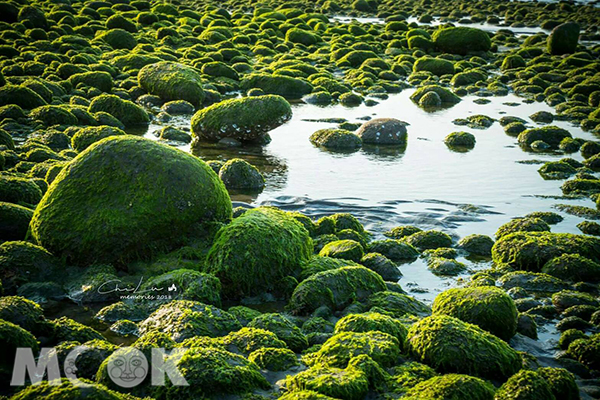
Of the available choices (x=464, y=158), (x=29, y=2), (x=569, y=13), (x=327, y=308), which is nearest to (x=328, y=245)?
(x=327, y=308)

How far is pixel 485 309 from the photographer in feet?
23.5

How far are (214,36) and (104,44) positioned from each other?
20.9ft

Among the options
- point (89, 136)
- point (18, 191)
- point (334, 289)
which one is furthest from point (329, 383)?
point (89, 136)

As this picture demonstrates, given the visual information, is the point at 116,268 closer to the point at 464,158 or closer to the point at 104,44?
the point at 464,158

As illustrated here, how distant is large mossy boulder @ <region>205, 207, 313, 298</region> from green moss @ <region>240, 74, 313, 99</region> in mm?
15514

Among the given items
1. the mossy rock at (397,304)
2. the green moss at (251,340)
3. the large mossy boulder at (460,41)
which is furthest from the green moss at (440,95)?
the green moss at (251,340)

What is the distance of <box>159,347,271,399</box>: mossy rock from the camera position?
5504 millimetres

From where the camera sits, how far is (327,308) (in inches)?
299

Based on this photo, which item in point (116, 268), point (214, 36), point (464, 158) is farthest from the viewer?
point (214, 36)

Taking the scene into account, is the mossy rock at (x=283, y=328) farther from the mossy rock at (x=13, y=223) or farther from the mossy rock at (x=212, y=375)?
the mossy rock at (x=13, y=223)

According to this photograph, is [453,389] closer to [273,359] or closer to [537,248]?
[273,359]

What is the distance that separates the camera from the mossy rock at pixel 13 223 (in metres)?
8.98

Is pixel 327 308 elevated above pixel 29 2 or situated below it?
below

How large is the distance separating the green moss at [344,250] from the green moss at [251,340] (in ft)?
8.93
